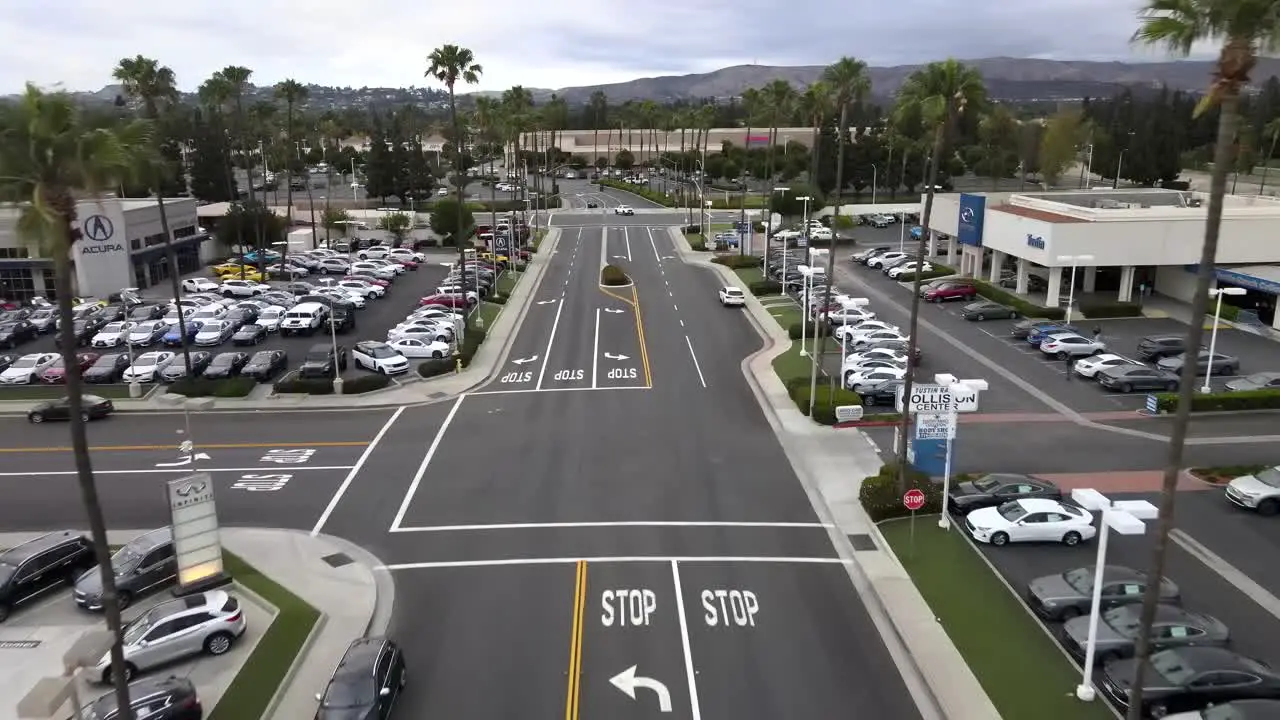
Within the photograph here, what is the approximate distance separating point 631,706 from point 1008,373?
32905 millimetres

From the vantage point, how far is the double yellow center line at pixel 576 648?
749 inches

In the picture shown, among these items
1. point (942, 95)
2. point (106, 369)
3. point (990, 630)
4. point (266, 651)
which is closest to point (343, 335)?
point (106, 369)

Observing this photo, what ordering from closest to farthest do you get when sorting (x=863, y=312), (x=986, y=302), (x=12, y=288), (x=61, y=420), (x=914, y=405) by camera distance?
(x=914, y=405) → (x=61, y=420) → (x=863, y=312) → (x=986, y=302) → (x=12, y=288)

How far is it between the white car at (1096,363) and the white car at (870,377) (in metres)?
9.58

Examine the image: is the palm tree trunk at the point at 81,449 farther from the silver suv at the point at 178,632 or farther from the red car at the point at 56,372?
the red car at the point at 56,372

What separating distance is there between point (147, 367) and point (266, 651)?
30457mm

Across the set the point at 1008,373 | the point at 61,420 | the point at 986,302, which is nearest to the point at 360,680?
the point at 61,420

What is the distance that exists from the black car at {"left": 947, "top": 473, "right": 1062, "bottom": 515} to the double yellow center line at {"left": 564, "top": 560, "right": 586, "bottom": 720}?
12.4 meters

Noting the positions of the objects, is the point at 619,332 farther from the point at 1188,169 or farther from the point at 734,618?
the point at 1188,169

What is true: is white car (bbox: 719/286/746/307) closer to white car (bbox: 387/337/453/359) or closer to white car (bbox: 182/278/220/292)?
white car (bbox: 387/337/453/359)

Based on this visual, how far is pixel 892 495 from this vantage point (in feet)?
93.1

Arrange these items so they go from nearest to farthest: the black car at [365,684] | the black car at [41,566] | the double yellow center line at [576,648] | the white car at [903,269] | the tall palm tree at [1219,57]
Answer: the tall palm tree at [1219,57], the black car at [365,684], the double yellow center line at [576,648], the black car at [41,566], the white car at [903,269]

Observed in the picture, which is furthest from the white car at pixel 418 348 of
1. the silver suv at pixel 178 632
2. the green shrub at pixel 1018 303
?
the green shrub at pixel 1018 303

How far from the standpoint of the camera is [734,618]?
22.5 m
